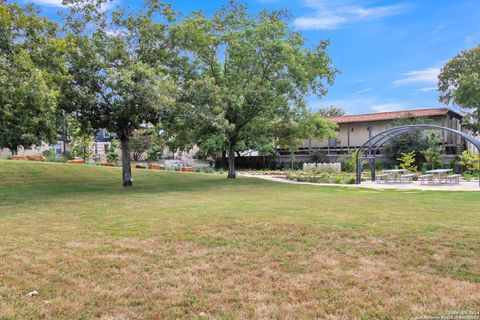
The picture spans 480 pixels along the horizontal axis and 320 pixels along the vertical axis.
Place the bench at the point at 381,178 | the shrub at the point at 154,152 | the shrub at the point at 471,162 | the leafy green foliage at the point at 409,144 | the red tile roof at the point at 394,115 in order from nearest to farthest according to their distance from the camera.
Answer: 1. the bench at the point at 381,178
2. the shrub at the point at 471,162
3. the leafy green foliage at the point at 409,144
4. the red tile roof at the point at 394,115
5. the shrub at the point at 154,152

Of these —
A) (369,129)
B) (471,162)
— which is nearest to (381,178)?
(471,162)

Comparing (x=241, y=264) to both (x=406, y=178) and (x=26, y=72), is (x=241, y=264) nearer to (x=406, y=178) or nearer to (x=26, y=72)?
(x=26, y=72)

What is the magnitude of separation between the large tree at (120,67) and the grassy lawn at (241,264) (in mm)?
7132

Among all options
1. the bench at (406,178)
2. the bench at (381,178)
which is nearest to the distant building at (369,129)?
the bench at (381,178)

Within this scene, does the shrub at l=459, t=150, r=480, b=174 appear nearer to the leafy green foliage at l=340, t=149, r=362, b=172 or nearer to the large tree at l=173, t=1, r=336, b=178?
the leafy green foliage at l=340, t=149, r=362, b=172

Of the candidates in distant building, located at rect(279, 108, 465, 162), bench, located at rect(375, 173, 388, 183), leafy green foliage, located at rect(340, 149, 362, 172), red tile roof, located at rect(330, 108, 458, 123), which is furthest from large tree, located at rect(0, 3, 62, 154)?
red tile roof, located at rect(330, 108, 458, 123)

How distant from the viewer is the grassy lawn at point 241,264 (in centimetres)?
347

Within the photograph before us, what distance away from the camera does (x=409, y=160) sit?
2841cm

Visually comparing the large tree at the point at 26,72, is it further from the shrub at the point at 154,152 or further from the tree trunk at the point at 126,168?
the shrub at the point at 154,152

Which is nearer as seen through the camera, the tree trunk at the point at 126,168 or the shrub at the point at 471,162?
the tree trunk at the point at 126,168

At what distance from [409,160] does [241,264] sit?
26806mm

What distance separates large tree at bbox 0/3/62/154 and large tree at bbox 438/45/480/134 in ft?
96.8

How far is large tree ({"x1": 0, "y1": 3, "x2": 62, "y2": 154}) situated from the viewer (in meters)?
11.0

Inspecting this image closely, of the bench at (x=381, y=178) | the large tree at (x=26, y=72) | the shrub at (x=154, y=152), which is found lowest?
the bench at (x=381, y=178)
